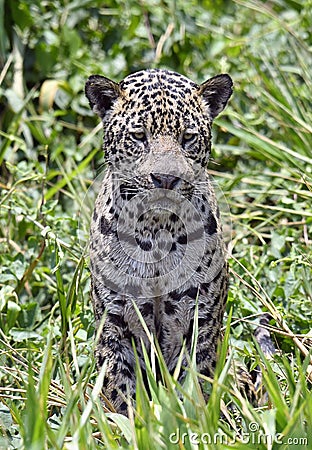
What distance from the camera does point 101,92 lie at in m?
4.10

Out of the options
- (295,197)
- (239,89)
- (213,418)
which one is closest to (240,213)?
(295,197)

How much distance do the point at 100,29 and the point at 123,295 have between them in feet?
12.3

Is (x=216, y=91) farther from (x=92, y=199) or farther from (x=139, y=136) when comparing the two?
(x=92, y=199)

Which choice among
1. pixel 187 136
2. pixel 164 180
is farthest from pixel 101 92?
pixel 164 180

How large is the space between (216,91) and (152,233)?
637mm

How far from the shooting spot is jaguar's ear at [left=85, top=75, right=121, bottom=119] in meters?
4.05

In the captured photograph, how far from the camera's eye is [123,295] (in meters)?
4.11

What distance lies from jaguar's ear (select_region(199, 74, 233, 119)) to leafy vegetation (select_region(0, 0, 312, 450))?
2.20ft

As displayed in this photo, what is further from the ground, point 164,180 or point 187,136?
point 187,136

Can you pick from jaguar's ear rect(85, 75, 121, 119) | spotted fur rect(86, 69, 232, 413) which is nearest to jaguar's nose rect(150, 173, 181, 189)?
spotted fur rect(86, 69, 232, 413)

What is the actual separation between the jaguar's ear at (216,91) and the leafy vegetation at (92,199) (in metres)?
0.67

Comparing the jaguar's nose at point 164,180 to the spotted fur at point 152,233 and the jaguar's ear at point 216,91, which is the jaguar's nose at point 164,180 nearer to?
the spotted fur at point 152,233

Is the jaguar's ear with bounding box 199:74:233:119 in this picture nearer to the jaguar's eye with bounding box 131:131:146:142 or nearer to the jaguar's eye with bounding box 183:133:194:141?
the jaguar's eye with bounding box 183:133:194:141

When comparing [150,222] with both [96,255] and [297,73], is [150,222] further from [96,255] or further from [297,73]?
[297,73]
